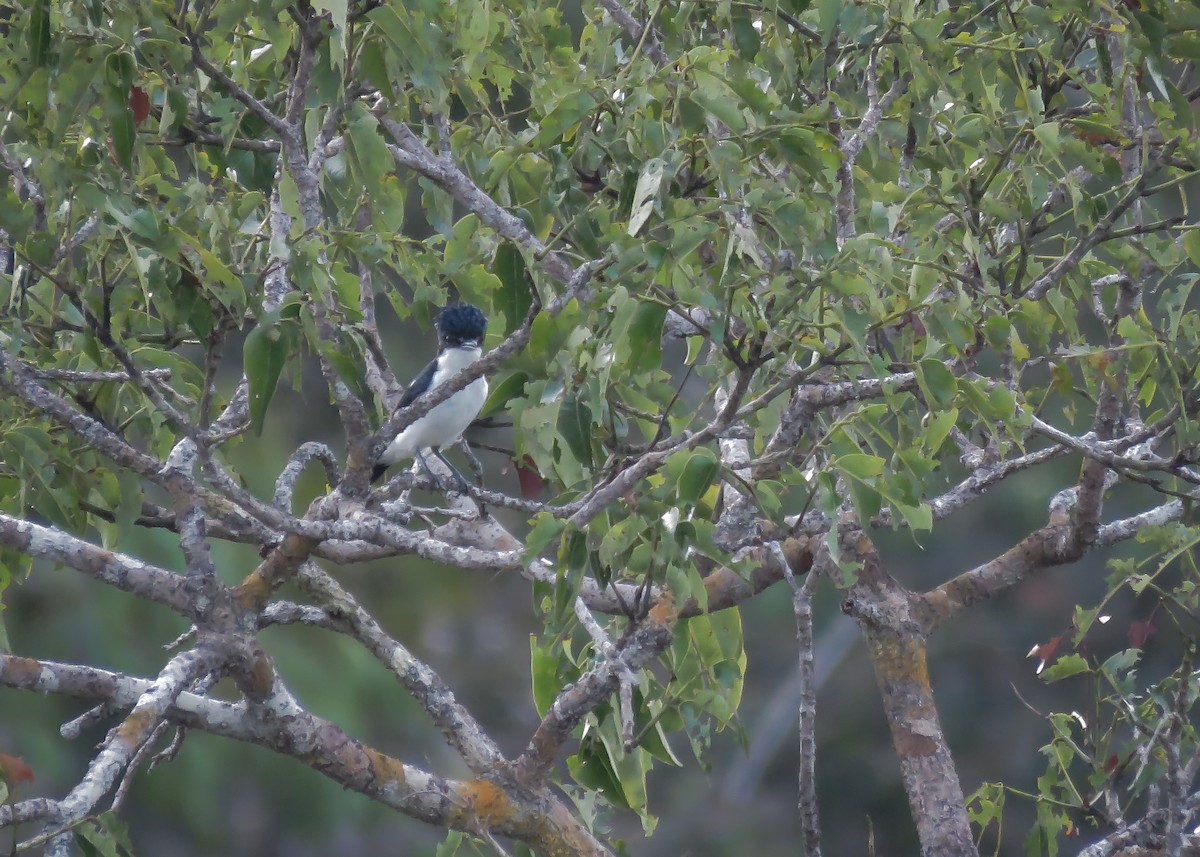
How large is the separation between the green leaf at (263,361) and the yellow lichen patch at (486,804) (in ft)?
3.89

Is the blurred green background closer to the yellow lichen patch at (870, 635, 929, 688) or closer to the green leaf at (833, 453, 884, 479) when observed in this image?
the yellow lichen patch at (870, 635, 929, 688)

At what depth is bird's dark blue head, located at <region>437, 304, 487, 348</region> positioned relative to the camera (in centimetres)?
445

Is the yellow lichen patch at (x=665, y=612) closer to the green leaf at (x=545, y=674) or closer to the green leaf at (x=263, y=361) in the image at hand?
the green leaf at (x=545, y=674)

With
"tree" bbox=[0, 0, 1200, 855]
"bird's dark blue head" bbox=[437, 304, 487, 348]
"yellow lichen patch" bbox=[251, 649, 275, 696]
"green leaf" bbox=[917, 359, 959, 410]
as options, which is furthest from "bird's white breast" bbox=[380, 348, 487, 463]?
"green leaf" bbox=[917, 359, 959, 410]

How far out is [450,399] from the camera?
13.4 feet

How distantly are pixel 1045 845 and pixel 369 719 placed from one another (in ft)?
19.7

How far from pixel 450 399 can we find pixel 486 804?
144 cm

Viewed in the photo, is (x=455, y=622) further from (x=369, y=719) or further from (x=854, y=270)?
(x=854, y=270)

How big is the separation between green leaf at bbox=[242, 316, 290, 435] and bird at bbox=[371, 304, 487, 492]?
184 centimetres

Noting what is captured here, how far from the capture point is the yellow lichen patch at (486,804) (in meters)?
2.92

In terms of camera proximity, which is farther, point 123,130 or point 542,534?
point 123,130

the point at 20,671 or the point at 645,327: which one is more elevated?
the point at 645,327

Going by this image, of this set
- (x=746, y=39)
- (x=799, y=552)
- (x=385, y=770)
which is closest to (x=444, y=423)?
(x=799, y=552)

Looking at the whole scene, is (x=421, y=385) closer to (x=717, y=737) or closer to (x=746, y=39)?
(x=746, y=39)
